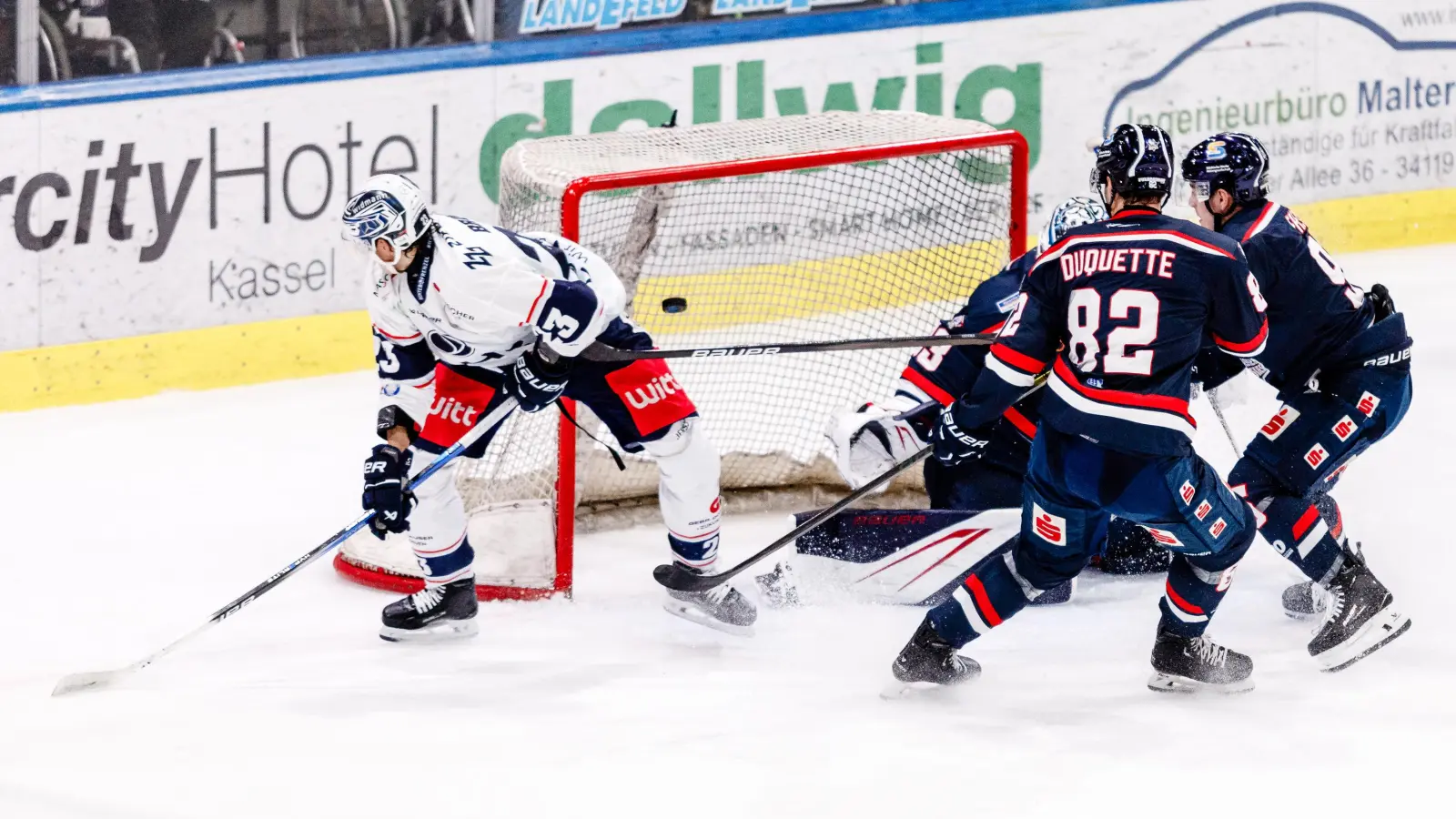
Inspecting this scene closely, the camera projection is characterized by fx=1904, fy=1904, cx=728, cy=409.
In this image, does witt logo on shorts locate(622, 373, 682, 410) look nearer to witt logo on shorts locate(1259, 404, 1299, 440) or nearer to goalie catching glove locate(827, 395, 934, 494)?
goalie catching glove locate(827, 395, 934, 494)

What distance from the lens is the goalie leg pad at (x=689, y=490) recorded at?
4.02 meters

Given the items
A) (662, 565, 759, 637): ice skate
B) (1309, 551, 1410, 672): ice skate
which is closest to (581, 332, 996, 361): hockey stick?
(662, 565, 759, 637): ice skate

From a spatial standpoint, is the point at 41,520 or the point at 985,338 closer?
the point at 985,338

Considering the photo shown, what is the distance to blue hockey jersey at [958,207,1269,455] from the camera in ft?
10.8

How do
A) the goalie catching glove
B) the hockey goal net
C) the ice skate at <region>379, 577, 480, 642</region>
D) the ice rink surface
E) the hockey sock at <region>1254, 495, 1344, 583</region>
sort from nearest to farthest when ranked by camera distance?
the ice rink surface, the hockey sock at <region>1254, 495, 1344, 583</region>, the ice skate at <region>379, 577, 480, 642</region>, the goalie catching glove, the hockey goal net

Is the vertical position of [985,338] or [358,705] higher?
[985,338]

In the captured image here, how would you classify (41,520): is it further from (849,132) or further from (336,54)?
(849,132)

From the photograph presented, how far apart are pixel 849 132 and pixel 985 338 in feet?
3.28

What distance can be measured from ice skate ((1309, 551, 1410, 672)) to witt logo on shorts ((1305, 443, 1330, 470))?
0.20m

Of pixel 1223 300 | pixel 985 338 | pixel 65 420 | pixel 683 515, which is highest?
pixel 1223 300

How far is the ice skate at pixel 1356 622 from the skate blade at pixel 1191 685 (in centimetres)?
19

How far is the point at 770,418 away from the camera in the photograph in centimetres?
522

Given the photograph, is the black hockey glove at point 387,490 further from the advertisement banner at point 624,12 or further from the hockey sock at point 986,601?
the advertisement banner at point 624,12

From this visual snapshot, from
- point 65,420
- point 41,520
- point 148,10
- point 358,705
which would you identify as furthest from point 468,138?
point 358,705
